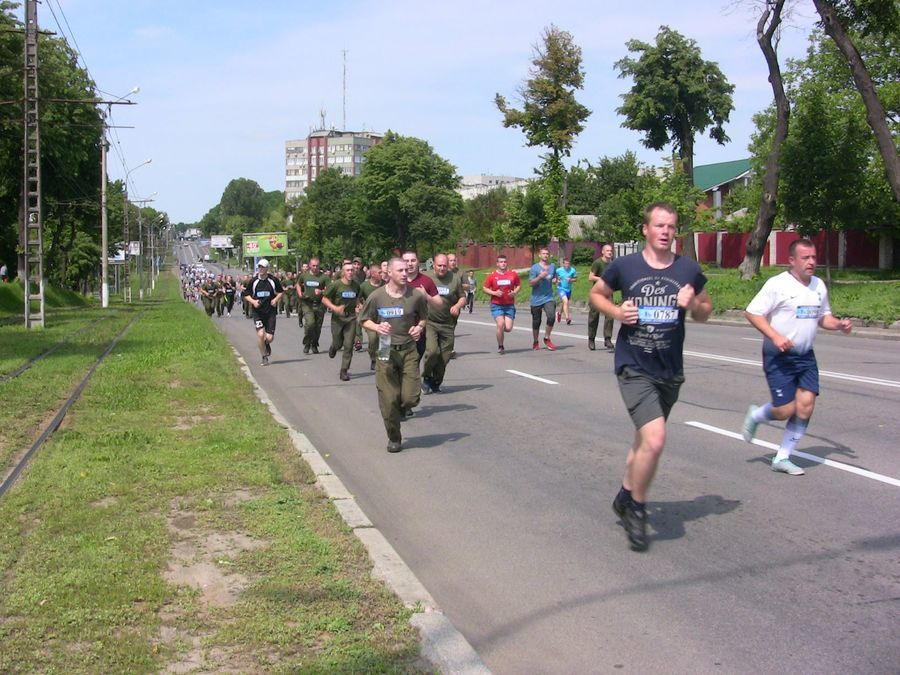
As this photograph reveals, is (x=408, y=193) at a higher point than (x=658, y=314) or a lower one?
higher

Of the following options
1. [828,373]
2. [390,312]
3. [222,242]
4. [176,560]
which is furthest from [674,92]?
[222,242]

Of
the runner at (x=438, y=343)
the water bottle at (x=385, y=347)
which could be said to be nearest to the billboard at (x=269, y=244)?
the runner at (x=438, y=343)

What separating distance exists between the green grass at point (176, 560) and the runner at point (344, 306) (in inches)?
222

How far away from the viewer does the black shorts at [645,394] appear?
18.7 ft

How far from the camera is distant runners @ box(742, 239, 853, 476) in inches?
296

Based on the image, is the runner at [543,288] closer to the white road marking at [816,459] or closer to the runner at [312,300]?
the runner at [312,300]

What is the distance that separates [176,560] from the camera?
5.44 metres

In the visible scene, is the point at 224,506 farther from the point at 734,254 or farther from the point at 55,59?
the point at 734,254

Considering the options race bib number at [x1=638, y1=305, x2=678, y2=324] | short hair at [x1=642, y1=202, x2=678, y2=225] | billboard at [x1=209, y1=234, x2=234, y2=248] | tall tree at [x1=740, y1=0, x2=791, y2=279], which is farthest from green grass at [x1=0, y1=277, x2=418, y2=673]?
billboard at [x1=209, y1=234, x2=234, y2=248]

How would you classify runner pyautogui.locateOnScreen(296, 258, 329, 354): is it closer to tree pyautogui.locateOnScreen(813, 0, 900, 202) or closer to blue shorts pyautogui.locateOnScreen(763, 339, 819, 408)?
blue shorts pyautogui.locateOnScreen(763, 339, 819, 408)

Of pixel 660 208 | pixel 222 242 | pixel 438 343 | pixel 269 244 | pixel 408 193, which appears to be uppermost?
pixel 408 193

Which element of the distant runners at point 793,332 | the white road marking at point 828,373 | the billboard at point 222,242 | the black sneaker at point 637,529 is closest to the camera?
the black sneaker at point 637,529

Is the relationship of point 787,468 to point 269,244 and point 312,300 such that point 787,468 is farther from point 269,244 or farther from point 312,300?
point 269,244

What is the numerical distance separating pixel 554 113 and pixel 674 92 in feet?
21.5
